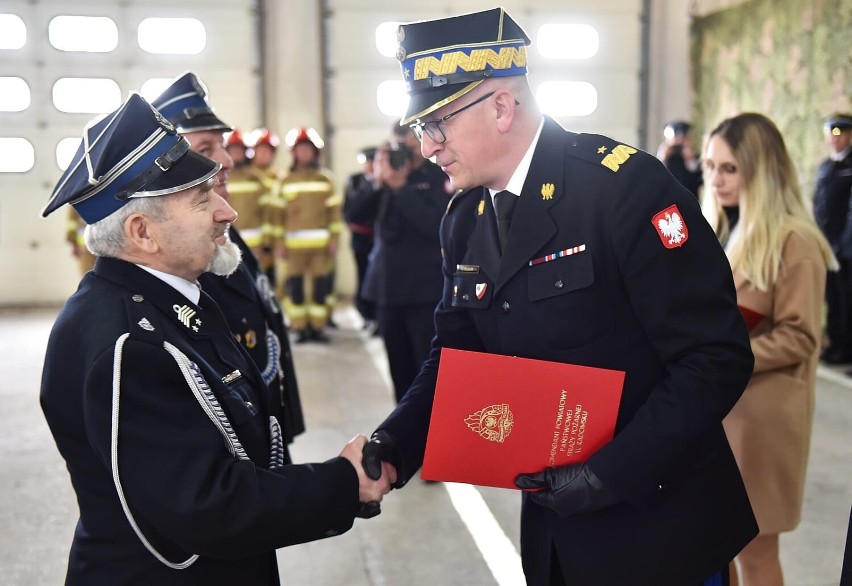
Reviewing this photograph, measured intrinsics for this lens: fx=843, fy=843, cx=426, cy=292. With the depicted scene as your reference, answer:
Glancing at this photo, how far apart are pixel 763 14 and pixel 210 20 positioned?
226 inches

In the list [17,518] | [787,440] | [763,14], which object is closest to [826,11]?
[763,14]

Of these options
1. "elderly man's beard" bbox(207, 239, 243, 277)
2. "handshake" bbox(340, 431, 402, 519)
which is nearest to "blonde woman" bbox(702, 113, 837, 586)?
"handshake" bbox(340, 431, 402, 519)

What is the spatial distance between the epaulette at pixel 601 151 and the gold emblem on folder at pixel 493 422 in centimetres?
50

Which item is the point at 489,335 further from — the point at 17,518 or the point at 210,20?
the point at 210,20

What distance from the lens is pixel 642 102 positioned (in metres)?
10.0

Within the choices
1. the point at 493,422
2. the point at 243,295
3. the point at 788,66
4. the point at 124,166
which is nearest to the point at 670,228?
the point at 493,422

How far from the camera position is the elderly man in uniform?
55.0 inches

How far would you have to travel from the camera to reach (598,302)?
5.15ft

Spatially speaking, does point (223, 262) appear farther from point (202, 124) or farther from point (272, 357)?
point (202, 124)

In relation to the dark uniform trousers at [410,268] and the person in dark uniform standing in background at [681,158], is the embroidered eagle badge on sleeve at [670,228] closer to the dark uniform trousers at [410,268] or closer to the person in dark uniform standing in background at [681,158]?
the dark uniform trousers at [410,268]

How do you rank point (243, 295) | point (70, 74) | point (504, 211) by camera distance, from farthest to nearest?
point (70, 74) < point (243, 295) < point (504, 211)

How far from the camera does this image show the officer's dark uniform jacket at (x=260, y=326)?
8.10 feet

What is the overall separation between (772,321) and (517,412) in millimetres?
1208

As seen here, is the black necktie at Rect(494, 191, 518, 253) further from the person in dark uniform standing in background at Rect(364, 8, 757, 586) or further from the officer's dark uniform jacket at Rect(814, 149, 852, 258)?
the officer's dark uniform jacket at Rect(814, 149, 852, 258)
